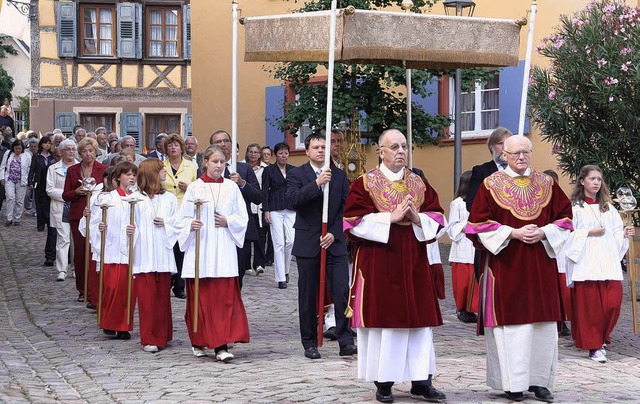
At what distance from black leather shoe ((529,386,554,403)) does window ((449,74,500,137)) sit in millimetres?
13202

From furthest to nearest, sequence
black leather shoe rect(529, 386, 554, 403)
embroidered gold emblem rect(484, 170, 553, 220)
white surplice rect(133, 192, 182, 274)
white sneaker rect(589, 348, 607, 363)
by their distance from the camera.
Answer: white surplice rect(133, 192, 182, 274) → white sneaker rect(589, 348, 607, 363) → embroidered gold emblem rect(484, 170, 553, 220) → black leather shoe rect(529, 386, 554, 403)

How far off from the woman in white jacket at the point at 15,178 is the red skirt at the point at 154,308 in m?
14.4

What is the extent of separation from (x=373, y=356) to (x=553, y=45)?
8.30 meters

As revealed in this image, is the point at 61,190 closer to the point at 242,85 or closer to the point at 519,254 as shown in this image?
the point at 519,254

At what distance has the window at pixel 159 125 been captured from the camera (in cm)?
3944

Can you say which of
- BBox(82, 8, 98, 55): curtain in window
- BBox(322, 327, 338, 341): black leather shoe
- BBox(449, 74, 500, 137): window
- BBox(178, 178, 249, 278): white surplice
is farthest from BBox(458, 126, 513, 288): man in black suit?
BBox(82, 8, 98, 55): curtain in window

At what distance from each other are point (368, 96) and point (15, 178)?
9.60 m

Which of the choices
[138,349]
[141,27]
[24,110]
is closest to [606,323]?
[138,349]

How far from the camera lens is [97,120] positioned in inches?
1567

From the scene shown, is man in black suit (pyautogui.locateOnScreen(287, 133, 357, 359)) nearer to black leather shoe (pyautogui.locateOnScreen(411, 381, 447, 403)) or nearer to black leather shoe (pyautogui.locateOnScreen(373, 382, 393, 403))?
black leather shoe (pyautogui.locateOnScreen(411, 381, 447, 403))

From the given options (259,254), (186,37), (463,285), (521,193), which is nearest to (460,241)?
(463,285)

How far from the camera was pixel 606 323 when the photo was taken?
39.3 ft

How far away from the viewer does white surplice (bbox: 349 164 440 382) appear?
30.2 feet

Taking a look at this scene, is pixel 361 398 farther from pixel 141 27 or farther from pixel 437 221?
pixel 141 27
